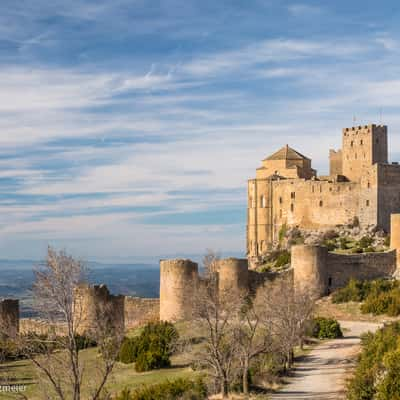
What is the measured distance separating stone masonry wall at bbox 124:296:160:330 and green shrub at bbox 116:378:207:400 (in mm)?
16373

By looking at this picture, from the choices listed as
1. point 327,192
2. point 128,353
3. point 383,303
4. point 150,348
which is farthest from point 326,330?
point 327,192

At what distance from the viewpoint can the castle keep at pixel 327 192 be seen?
50812mm

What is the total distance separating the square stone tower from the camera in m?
55.2

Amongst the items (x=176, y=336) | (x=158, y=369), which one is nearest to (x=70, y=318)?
(x=158, y=369)

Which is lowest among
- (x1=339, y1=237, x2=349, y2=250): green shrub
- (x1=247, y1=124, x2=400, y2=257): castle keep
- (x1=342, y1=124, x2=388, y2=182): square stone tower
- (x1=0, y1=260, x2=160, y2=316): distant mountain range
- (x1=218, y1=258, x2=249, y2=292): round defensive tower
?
(x1=0, y1=260, x2=160, y2=316): distant mountain range

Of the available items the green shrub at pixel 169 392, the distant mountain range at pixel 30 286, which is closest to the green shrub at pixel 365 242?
the distant mountain range at pixel 30 286

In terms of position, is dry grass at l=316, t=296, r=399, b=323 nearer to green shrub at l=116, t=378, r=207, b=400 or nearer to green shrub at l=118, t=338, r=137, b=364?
green shrub at l=118, t=338, r=137, b=364

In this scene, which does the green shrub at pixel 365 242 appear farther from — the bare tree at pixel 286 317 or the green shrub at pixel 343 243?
the bare tree at pixel 286 317

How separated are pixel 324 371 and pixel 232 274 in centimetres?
1268

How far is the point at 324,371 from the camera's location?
24.0 m

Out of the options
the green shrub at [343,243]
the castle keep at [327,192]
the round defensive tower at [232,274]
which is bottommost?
the round defensive tower at [232,274]

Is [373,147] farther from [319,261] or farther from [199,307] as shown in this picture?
[199,307]

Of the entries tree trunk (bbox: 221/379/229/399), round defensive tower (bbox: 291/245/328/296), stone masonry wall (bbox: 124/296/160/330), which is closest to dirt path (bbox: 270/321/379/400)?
tree trunk (bbox: 221/379/229/399)

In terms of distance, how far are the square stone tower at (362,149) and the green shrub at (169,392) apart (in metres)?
36.6
